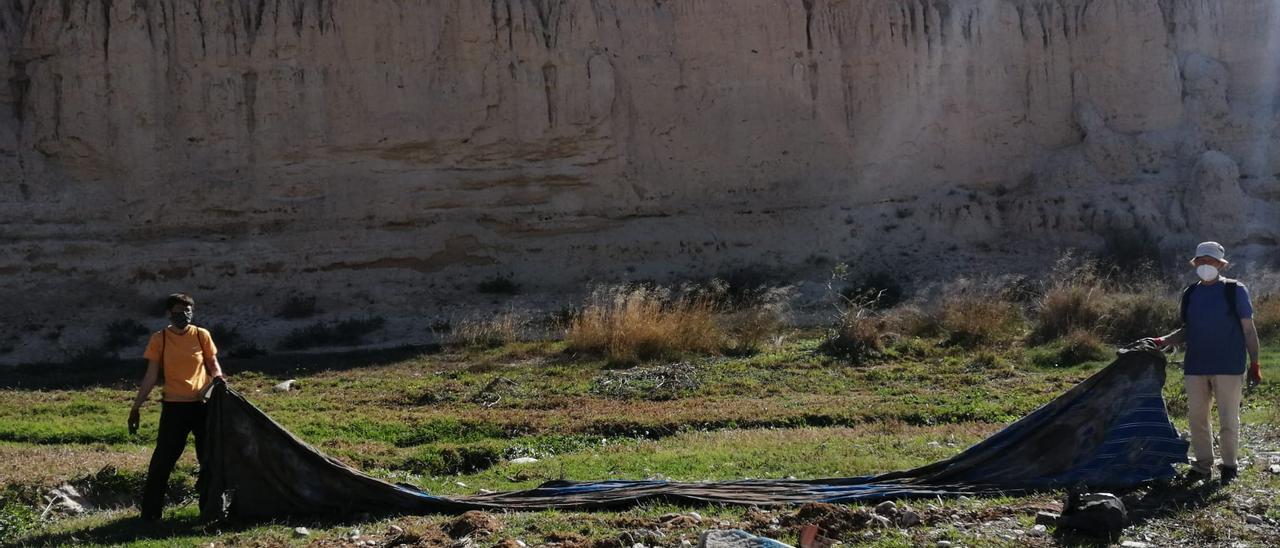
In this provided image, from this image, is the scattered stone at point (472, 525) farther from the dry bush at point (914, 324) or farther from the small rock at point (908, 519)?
the dry bush at point (914, 324)

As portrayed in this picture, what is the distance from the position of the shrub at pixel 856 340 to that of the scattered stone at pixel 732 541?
9.63 meters

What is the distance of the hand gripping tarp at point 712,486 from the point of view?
22.7 feet

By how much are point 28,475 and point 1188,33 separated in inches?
965

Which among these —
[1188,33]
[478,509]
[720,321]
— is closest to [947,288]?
[720,321]

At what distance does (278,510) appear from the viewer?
7.02 m

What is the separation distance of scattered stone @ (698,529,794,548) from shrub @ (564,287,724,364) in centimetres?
975

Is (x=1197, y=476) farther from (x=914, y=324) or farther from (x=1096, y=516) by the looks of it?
(x=914, y=324)

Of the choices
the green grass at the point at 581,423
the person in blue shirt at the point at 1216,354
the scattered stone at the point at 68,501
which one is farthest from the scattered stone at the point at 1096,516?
the scattered stone at the point at 68,501

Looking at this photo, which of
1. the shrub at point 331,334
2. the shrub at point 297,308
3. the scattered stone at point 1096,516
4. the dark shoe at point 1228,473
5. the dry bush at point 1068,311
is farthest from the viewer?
the shrub at point 297,308

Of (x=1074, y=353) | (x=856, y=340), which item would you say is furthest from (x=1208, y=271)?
(x=856, y=340)

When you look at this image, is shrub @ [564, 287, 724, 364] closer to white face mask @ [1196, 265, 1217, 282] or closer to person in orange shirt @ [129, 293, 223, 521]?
person in orange shirt @ [129, 293, 223, 521]

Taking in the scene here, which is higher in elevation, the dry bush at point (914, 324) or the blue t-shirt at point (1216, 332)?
the blue t-shirt at point (1216, 332)

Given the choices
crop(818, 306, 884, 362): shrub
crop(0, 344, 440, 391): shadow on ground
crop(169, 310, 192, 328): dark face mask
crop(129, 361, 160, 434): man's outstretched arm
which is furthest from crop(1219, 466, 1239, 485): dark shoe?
crop(0, 344, 440, 391): shadow on ground

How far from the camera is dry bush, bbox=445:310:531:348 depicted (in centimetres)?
1748
